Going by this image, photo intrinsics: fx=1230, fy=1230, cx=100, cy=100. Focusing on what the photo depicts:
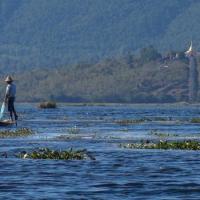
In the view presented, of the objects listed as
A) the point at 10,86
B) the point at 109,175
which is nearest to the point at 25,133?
the point at 10,86

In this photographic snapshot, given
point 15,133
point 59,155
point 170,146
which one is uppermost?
point 15,133

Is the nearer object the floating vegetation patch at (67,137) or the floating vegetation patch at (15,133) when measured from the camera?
the floating vegetation patch at (67,137)

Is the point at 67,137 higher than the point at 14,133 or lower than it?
lower

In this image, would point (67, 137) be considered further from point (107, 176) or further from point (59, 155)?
point (107, 176)

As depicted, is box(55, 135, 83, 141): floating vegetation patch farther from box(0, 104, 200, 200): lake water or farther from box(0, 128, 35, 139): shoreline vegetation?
box(0, 104, 200, 200): lake water

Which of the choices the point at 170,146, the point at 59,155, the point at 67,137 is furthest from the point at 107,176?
the point at 67,137

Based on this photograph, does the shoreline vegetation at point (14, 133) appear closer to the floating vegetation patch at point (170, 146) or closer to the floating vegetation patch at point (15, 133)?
the floating vegetation patch at point (15, 133)

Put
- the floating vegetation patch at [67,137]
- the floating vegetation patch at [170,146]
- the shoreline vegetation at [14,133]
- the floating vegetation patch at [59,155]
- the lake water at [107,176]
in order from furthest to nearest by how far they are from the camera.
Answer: the shoreline vegetation at [14,133] → the floating vegetation patch at [67,137] → the floating vegetation patch at [170,146] → the floating vegetation patch at [59,155] → the lake water at [107,176]

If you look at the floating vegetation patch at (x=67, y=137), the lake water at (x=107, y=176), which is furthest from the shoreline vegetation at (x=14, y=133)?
the lake water at (x=107, y=176)

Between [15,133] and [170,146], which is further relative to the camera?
[15,133]

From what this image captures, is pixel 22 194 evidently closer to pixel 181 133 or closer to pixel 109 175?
pixel 109 175

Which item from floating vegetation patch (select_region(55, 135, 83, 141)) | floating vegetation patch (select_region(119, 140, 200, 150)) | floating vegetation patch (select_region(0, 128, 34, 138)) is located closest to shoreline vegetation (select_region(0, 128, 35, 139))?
floating vegetation patch (select_region(0, 128, 34, 138))

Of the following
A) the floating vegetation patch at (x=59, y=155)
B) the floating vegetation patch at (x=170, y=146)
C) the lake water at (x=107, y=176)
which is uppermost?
the floating vegetation patch at (x=170, y=146)

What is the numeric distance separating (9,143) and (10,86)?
1085 centimetres
